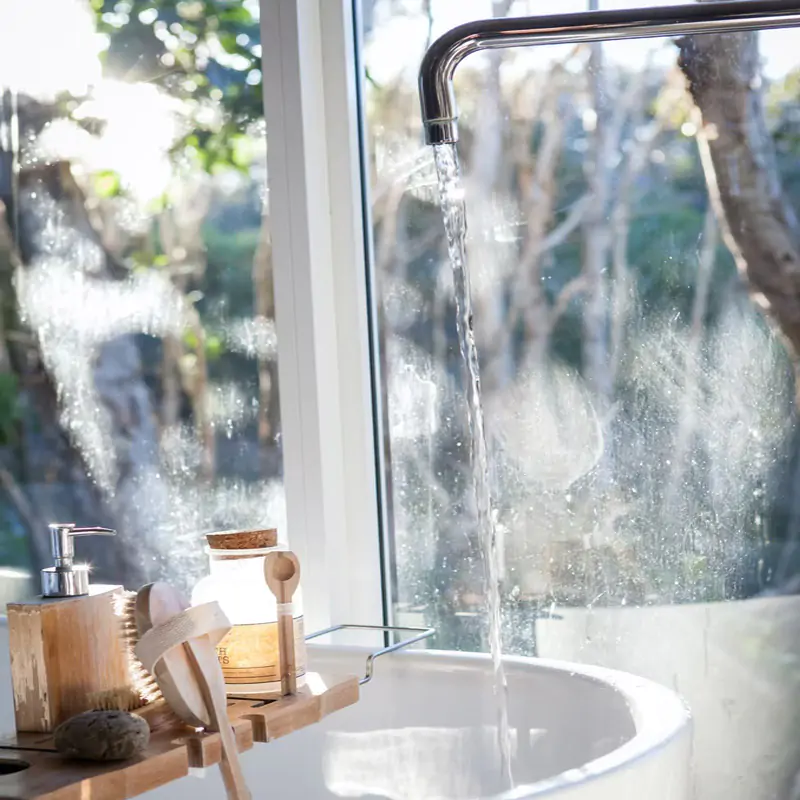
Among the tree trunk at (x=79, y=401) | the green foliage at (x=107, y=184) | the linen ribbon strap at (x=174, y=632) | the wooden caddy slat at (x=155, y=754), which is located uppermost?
the green foliage at (x=107, y=184)

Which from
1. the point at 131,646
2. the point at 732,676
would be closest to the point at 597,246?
the point at 732,676

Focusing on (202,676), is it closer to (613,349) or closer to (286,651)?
(286,651)

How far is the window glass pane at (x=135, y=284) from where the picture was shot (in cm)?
170

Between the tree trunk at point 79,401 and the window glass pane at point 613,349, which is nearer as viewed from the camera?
the window glass pane at point 613,349

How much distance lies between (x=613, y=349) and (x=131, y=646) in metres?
0.77

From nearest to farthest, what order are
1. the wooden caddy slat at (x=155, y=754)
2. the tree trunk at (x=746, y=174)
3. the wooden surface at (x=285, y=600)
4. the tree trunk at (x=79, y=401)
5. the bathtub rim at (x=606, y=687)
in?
the wooden caddy slat at (x=155, y=754), the bathtub rim at (x=606, y=687), the wooden surface at (x=285, y=600), the tree trunk at (x=746, y=174), the tree trunk at (x=79, y=401)

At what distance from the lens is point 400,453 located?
64.7 inches

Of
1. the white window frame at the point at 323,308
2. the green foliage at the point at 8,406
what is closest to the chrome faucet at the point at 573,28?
the white window frame at the point at 323,308

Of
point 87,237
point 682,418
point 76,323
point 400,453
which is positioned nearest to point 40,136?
point 87,237

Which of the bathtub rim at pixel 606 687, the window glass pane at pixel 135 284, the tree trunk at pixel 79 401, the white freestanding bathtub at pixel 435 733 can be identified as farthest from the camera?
the tree trunk at pixel 79 401

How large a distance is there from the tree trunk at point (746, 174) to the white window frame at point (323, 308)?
1.55 ft

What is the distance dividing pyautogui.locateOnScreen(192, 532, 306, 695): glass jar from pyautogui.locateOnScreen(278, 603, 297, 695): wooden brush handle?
0.6 inches

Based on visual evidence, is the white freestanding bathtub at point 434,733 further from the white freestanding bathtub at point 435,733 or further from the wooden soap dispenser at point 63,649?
the wooden soap dispenser at point 63,649

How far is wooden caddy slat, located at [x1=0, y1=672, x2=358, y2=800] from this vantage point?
31.8 inches
